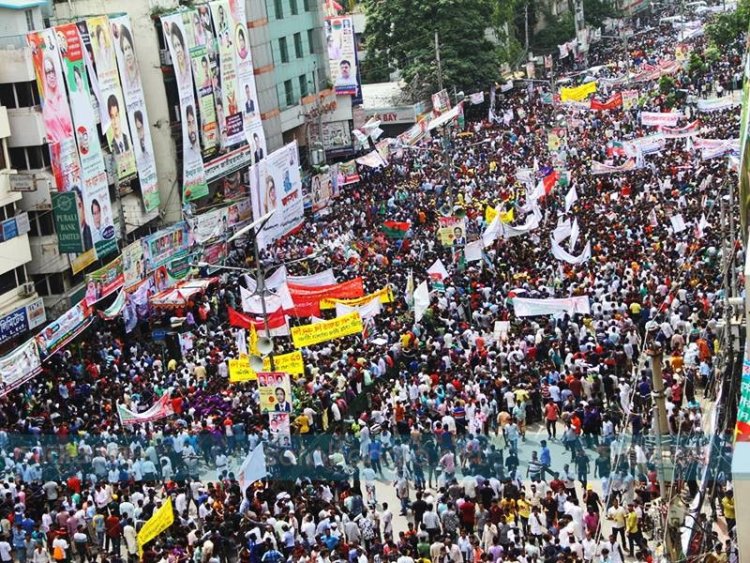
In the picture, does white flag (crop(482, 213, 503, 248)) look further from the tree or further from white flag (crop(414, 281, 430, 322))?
the tree

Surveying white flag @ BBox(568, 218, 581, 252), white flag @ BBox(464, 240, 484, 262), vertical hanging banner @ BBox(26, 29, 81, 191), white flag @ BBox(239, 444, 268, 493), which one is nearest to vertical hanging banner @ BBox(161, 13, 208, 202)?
vertical hanging banner @ BBox(26, 29, 81, 191)

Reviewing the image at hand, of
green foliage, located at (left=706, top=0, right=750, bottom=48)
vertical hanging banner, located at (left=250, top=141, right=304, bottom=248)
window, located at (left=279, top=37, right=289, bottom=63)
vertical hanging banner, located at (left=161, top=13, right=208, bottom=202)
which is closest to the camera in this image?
vertical hanging banner, located at (left=161, top=13, right=208, bottom=202)

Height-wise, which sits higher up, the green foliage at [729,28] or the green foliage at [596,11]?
the green foliage at [729,28]

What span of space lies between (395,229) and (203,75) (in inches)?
316

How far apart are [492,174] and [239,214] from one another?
394 inches

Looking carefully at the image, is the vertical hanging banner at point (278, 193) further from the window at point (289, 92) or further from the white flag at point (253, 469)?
the white flag at point (253, 469)

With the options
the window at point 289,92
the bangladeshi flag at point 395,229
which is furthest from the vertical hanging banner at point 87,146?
the window at point 289,92

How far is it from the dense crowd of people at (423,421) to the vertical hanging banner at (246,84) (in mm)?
8647

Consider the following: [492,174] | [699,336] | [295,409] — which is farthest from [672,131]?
[295,409]

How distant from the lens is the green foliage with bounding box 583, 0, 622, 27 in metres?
99.6

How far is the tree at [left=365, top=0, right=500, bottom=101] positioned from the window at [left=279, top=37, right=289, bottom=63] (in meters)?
13.4

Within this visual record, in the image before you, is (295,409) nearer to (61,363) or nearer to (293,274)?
(61,363)

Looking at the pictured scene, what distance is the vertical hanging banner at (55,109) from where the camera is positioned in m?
36.8

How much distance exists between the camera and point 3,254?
116ft
